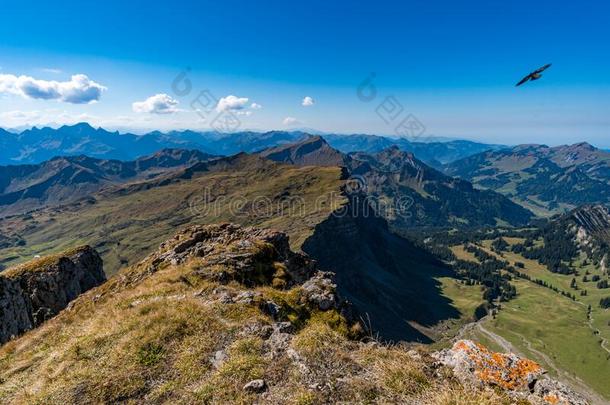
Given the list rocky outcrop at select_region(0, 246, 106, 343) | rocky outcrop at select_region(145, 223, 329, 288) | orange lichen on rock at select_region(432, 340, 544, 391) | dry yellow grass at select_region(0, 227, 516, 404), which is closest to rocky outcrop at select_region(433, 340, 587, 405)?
A: orange lichen on rock at select_region(432, 340, 544, 391)

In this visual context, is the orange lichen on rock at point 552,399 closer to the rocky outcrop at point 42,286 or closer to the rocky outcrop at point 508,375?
the rocky outcrop at point 508,375

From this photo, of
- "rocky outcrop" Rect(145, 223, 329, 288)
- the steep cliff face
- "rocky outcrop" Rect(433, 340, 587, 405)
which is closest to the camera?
"rocky outcrop" Rect(433, 340, 587, 405)

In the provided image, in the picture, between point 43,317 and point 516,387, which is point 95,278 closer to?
point 43,317

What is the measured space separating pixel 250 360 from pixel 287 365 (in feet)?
5.72

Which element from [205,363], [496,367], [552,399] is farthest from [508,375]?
[205,363]

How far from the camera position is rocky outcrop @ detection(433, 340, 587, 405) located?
13.4 metres

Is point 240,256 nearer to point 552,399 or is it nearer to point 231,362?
point 231,362

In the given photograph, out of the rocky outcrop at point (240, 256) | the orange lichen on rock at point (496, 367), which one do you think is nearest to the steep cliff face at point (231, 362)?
the orange lichen on rock at point (496, 367)

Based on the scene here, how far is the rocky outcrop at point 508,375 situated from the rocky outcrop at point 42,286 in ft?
118

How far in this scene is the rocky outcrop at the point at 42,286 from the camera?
124ft

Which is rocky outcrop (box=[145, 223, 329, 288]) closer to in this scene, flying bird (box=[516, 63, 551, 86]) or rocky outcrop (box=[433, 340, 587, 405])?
rocky outcrop (box=[433, 340, 587, 405])

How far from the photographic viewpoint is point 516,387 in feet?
46.7

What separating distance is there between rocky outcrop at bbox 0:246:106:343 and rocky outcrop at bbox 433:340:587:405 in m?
36.1

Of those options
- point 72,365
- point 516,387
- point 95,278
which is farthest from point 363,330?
point 95,278
